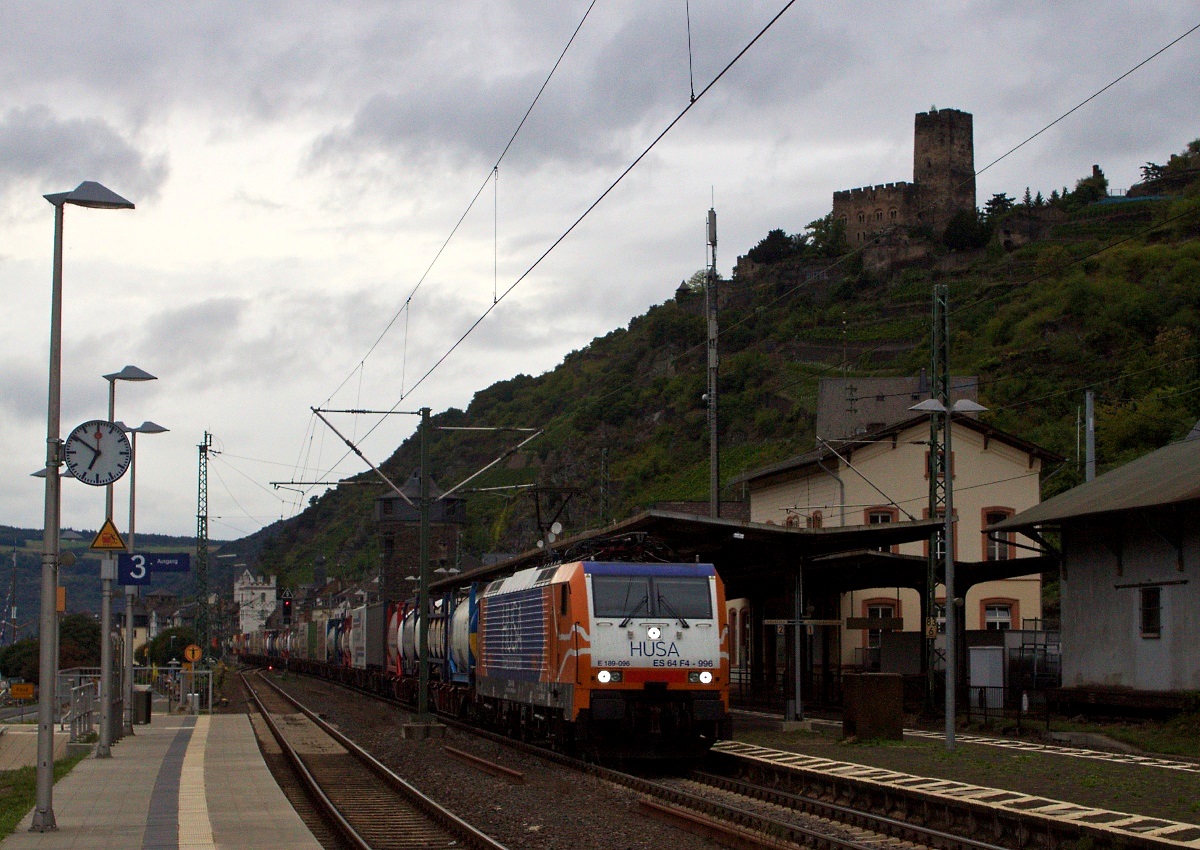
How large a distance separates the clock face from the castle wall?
510 ft

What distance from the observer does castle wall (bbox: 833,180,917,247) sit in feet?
546

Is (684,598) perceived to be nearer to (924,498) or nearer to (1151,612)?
(1151,612)

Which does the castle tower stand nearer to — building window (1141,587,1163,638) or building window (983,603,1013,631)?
building window (983,603,1013,631)

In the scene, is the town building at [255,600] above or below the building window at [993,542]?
below

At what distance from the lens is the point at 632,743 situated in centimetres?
1978

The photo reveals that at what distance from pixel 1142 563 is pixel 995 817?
51.7 feet

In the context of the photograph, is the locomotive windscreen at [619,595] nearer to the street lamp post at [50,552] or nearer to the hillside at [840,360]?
the street lamp post at [50,552]

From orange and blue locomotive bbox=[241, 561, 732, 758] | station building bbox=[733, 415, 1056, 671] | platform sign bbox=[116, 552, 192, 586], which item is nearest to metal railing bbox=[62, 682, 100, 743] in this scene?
platform sign bbox=[116, 552, 192, 586]

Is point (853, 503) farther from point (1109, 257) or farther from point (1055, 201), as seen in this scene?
point (1055, 201)

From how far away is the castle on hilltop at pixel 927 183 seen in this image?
166 m

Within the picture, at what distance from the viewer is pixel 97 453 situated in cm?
1491

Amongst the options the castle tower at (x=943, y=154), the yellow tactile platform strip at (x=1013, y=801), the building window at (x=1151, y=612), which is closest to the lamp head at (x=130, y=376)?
the yellow tactile platform strip at (x=1013, y=801)

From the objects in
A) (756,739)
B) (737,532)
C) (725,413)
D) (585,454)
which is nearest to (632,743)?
(756,739)

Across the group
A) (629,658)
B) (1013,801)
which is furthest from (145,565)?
(1013,801)
